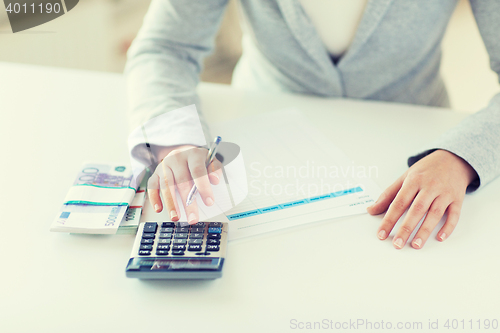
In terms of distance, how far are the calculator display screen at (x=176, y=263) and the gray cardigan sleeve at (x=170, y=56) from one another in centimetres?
26

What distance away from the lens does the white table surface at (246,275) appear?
38 cm

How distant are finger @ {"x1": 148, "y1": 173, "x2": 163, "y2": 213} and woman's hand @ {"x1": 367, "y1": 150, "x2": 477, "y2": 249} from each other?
10.7 inches

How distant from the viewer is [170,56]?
755mm

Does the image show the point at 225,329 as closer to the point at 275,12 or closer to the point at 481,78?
the point at 275,12

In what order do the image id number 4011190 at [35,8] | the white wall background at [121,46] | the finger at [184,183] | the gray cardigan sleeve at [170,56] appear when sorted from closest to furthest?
the finger at [184,183] < the gray cardigan sleeve at [170,56] < the image id number 4011190 at [35,8] < the white wall background at [121,46]

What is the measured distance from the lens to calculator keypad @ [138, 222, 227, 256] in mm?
422

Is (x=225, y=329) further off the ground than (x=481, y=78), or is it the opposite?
(x=481, y=78)

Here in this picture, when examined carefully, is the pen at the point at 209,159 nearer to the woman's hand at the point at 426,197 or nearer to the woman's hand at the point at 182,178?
the woman's hand at the point at 182,178

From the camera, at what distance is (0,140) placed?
622 millimetres

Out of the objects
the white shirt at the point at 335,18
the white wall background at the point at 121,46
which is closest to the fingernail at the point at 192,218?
the white shirt at the point at 335,18

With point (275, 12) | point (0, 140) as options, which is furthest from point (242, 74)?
point (0, 140)

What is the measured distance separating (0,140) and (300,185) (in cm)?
48

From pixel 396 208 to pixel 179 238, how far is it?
271 mm
